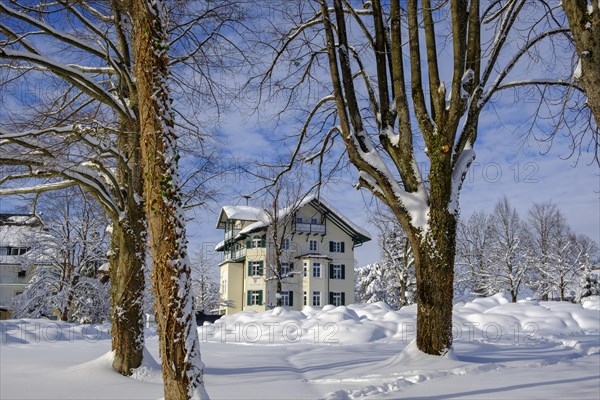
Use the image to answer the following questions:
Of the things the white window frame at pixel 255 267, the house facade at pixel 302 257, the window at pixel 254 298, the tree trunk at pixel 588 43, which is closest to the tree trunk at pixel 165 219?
the tree trunk at pixel 588 43

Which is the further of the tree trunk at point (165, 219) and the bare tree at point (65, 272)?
the bare tree at point (65, 272)

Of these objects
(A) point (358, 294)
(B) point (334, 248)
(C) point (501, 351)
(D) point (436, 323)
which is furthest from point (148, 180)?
(A) point (358, 294)

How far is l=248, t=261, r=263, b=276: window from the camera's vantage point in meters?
41.5

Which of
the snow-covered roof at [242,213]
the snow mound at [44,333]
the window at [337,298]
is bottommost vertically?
the snow mound at [44,333]

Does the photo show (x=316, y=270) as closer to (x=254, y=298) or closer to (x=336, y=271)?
(x=336, y=271)

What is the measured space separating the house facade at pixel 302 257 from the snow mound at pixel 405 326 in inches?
826

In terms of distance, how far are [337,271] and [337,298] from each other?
2.27 meters

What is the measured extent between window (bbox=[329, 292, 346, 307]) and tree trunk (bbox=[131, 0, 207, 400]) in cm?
3871

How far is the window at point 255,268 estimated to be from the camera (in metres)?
41.5

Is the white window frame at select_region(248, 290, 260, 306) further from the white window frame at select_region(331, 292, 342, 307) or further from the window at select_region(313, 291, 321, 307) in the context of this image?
the white window frame at select_region(331, 292, 342, 307)

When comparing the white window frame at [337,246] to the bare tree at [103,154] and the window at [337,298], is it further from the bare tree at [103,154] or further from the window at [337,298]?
the bare tree at [103,154]

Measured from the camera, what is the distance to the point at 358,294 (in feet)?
194

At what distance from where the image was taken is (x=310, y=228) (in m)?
42.2

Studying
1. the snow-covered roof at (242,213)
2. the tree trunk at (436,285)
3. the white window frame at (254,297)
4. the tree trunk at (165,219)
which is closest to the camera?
the tree trunk at (165,219)
